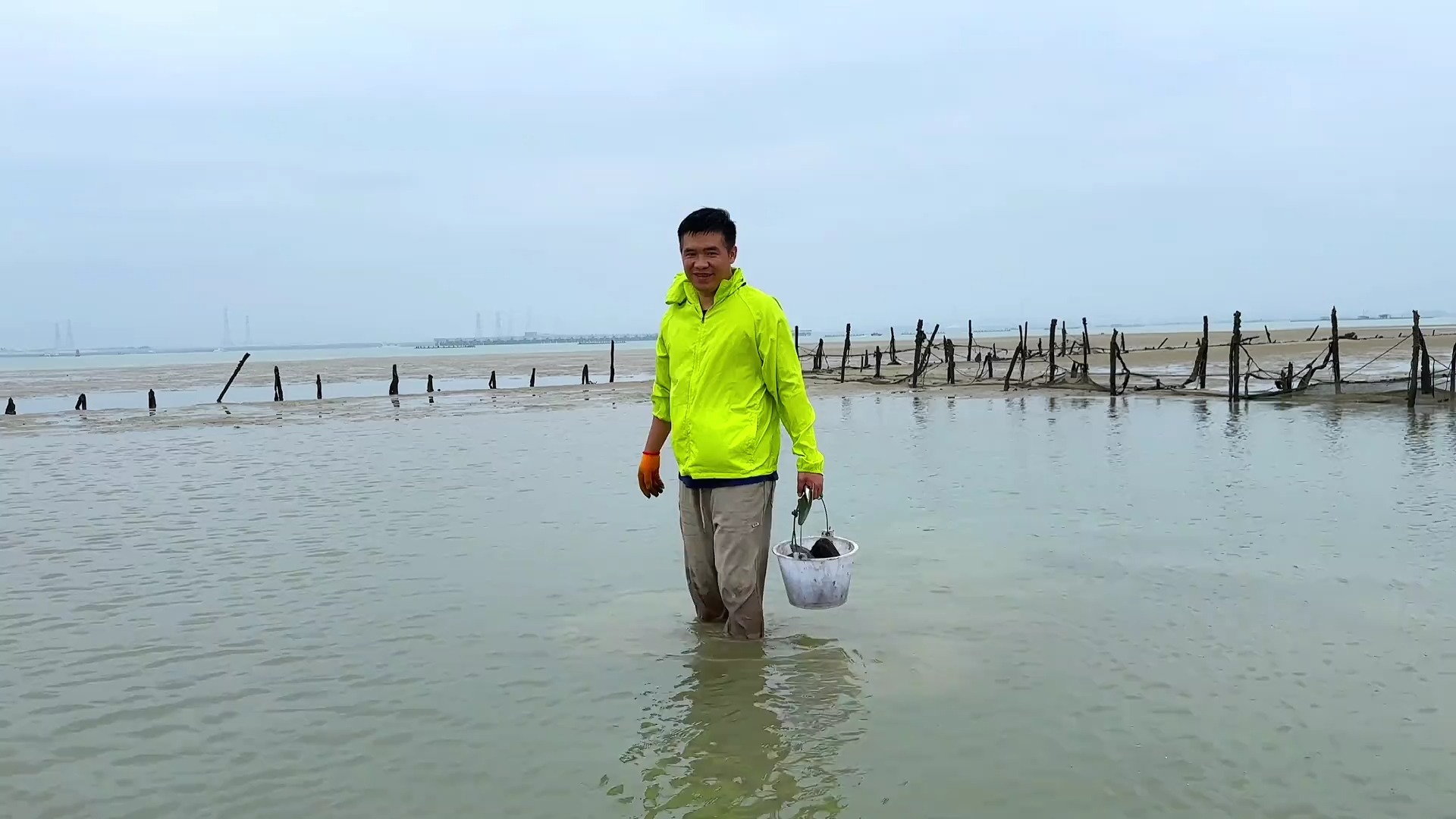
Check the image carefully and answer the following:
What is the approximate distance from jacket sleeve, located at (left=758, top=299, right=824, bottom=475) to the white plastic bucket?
56cm

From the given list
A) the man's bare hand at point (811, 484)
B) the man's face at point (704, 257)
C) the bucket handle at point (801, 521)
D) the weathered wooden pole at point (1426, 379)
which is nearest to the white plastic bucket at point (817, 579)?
the bucket handle at point (801, 521)

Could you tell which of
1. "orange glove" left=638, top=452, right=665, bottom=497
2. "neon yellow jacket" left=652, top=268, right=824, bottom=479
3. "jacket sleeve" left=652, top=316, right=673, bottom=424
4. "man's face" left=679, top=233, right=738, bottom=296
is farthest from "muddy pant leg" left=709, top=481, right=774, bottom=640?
"man's face" left=679, top=233, right=738, bottom=296

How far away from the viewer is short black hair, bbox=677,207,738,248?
484 cm

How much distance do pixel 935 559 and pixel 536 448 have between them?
10.4 metres

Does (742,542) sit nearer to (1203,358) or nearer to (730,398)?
(730,398)

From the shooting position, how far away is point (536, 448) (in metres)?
16.8

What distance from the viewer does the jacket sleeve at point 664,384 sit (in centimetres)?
527

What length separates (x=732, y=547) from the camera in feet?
16.3

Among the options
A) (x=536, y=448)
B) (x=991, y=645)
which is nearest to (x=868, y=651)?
(x=991, y=645)

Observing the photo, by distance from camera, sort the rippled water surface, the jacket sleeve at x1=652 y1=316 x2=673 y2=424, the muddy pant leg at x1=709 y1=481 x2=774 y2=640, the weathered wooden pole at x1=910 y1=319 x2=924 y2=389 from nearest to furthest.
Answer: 1. the rippled water surface
2. the muddy pant leg at x1=709 y1=481 x2=774 y2=640
3. the jacket sleeve at x1=652 y1=316 x2=673 y2=424
4. the weathered wooden pole at x1=910 y1=319 x2=924 y2=389

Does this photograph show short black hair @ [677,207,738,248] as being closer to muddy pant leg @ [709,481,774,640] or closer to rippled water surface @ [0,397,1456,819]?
muddy pant leg @ [709,481,774,640]

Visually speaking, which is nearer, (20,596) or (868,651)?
(868,651)

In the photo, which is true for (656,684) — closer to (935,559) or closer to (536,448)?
(935,559)

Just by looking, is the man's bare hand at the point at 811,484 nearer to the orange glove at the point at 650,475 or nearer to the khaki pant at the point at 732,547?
the khaki pant at the point at 732,547
